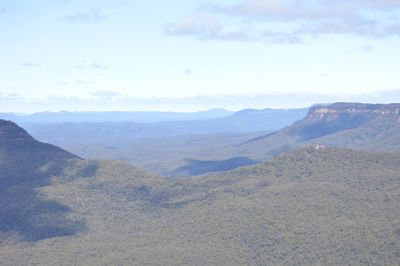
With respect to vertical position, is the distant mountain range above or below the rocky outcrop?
below

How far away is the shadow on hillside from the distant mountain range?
21 cm

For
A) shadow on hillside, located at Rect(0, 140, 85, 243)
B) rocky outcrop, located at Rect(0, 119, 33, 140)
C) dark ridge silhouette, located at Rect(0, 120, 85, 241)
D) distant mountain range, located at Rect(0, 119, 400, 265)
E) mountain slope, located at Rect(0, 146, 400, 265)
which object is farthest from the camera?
rocky outcrop, located at Rect(0, 119, 33, 140)

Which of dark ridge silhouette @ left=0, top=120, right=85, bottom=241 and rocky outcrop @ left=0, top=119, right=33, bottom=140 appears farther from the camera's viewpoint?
rocky outcrop @ left=0, top=119, right=33, bottom=140

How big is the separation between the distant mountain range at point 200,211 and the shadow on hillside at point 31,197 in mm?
214

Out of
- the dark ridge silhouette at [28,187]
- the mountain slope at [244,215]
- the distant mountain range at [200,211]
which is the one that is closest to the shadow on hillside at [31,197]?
the dark ridge silhouette at [28,187]

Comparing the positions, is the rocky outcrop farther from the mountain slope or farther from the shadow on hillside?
the mountain slope

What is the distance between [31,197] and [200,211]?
34349mm

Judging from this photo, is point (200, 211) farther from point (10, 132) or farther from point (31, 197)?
point (10, 132)

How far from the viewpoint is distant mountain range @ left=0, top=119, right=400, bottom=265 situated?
341ft

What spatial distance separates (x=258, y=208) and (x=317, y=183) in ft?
54.7

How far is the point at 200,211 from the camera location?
418ft

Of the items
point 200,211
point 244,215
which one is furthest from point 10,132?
point 244,215

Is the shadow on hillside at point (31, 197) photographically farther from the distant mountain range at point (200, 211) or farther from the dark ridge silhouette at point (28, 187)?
the distant mountain range at point (200, 211)

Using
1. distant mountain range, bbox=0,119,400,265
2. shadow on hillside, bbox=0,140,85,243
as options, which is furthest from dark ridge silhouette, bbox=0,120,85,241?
distant mountain range, bbox=0,119,400,265
